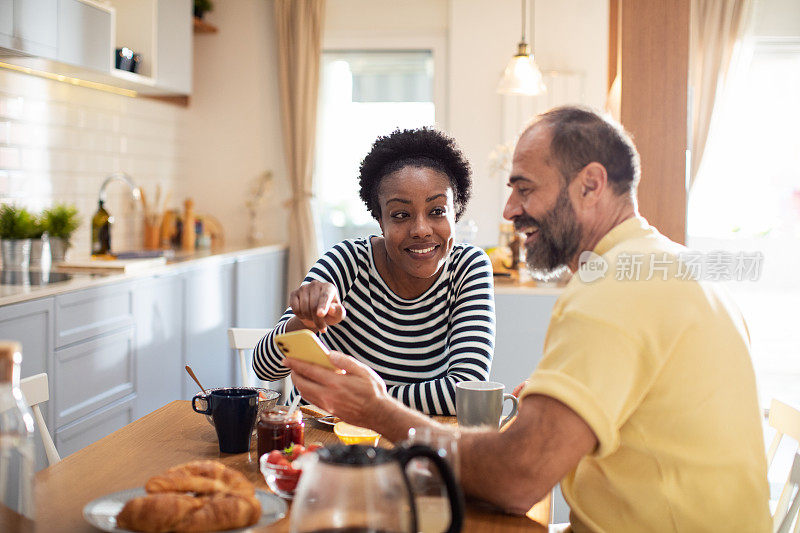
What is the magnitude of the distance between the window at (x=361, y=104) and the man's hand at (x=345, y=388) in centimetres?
422

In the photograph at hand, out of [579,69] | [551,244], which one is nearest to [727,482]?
[551,244]

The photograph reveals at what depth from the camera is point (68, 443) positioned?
2.86 metres

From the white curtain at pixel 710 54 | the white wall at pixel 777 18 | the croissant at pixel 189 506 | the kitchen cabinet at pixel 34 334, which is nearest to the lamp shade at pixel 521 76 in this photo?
the white curtain at pixel 710 54

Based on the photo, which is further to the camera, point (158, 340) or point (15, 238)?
point (158, 340)

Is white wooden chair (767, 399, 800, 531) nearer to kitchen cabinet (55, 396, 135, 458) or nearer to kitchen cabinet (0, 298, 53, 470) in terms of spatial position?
kitchen cabinet (0, 298, 53, 470)

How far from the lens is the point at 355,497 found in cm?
72

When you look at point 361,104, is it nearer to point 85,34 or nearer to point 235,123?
point 235,123

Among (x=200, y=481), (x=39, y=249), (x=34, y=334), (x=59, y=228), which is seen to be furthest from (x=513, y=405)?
(x=59, y=228)

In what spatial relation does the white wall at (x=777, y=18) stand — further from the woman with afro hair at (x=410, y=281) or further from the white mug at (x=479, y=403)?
the white mug at (x=479, y=403)

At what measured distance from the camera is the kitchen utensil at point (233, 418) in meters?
1.30

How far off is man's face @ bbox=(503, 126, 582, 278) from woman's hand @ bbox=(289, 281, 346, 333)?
51cm

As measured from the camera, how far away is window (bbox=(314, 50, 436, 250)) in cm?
538

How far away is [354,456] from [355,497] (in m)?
0.06
